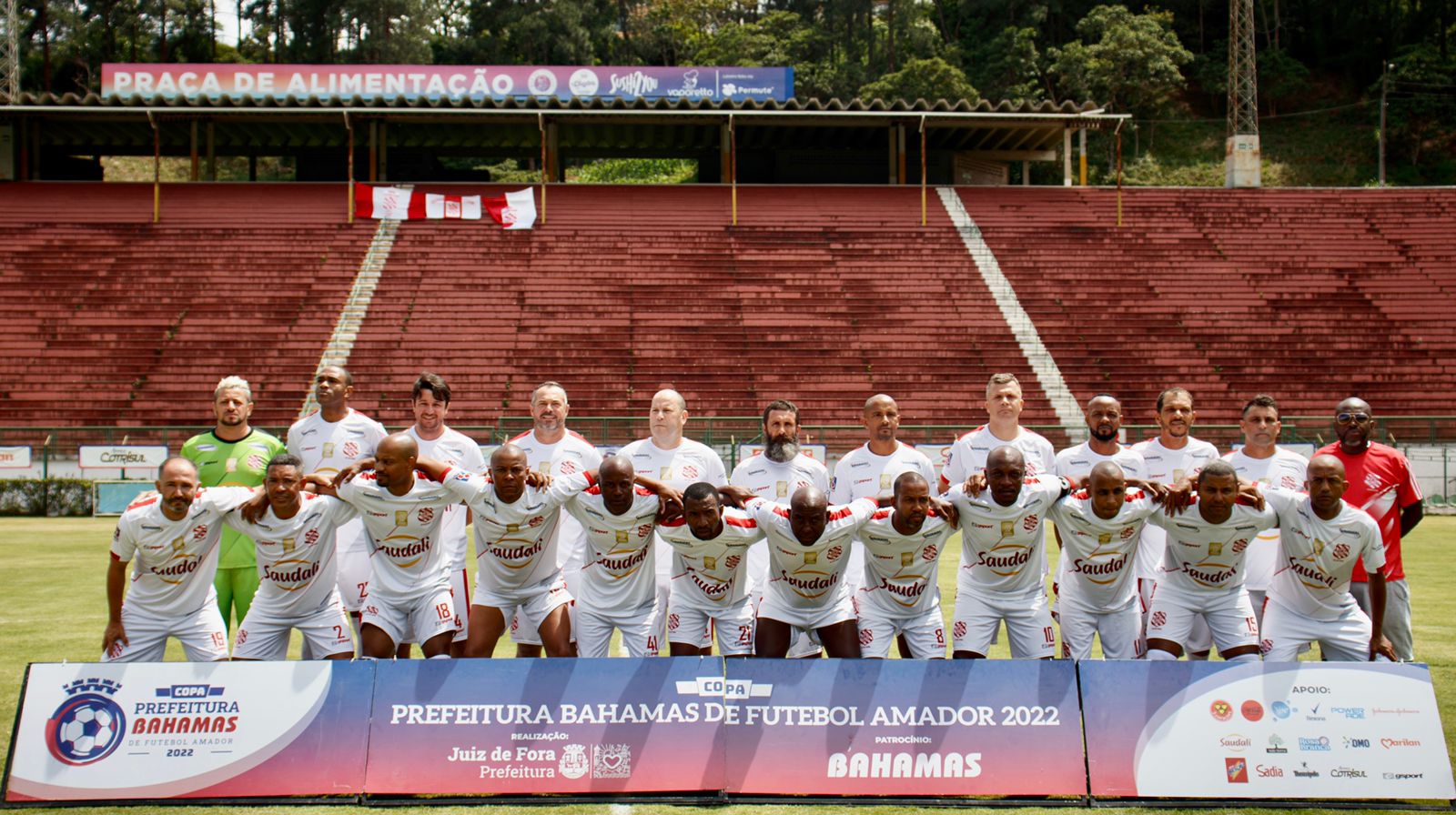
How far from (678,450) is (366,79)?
28.1 m

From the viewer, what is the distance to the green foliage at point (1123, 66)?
2168 inches

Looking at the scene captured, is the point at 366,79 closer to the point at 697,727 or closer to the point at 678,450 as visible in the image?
the point at 678,450

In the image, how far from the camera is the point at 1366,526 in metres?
6.62

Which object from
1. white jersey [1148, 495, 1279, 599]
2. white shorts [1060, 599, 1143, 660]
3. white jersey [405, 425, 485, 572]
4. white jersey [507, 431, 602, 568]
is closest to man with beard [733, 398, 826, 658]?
white jersey [507, 431, 602, 568]

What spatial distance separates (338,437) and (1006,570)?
16.2 ft

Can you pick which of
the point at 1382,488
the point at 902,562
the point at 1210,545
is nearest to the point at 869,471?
the point at 902,562

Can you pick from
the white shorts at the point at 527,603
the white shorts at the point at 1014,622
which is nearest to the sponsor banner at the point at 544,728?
the white shorts at the point at 527,603

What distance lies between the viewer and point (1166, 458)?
830 centimetres

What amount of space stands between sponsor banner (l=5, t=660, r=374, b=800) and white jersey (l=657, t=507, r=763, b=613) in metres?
2.03

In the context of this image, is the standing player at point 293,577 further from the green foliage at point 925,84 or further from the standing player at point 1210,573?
the green foliage at point 925,84

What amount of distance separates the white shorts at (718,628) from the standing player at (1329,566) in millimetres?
3266

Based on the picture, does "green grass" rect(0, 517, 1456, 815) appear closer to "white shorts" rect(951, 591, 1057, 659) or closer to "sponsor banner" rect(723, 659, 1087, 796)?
"sponsor banner" rect(723, 659, 1087, 796)

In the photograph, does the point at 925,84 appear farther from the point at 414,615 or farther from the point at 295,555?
the point at 295,555

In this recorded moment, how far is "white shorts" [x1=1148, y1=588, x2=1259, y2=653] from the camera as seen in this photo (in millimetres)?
6746
